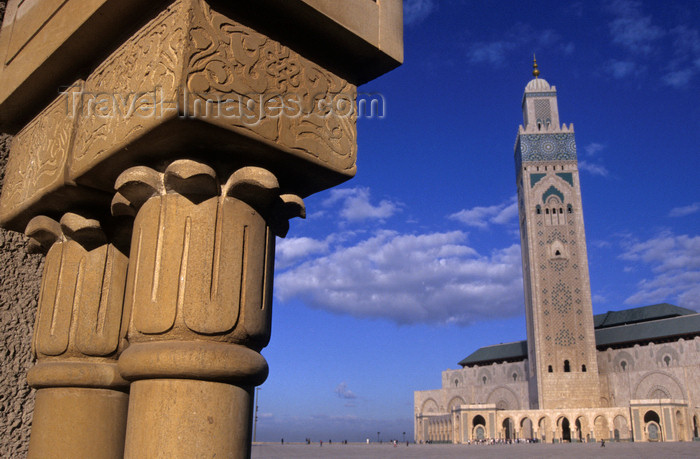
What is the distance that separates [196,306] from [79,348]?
48 cm

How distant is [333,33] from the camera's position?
4.26 feet

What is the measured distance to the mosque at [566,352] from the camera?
94.2 feet

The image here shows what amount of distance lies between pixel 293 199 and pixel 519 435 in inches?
1285

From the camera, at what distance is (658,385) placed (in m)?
29.7

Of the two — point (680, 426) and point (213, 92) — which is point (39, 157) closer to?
point (213, 92)

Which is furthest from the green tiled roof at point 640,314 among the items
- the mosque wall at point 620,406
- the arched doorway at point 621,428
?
the arched doorway at point 621,428

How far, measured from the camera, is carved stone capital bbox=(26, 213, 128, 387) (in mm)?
1337

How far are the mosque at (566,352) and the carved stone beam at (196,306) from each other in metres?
30.6

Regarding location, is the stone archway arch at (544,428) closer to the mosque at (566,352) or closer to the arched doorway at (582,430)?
the mosque at (566,352)

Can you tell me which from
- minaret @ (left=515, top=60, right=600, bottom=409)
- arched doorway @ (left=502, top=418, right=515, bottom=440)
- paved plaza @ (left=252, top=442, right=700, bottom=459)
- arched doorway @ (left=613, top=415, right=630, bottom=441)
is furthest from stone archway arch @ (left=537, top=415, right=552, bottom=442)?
paved plaza @ (left=252, top=442, right=700, bottom=459)

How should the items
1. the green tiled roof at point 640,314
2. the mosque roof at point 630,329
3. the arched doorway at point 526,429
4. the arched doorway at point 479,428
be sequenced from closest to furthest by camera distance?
the arched doorway at point 526,429, the mosque roof at point 630,329, the arched doorway at point 479,428, the green tiled roof at point 640,314

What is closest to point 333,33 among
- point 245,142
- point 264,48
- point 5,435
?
point 264,48

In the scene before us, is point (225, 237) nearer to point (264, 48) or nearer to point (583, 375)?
point (264, 48)

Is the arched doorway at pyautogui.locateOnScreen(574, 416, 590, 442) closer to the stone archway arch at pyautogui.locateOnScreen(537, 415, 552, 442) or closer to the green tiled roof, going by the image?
the stone archway arch at pyautogui.locateOnScreen(537, 415, 552, 442)
